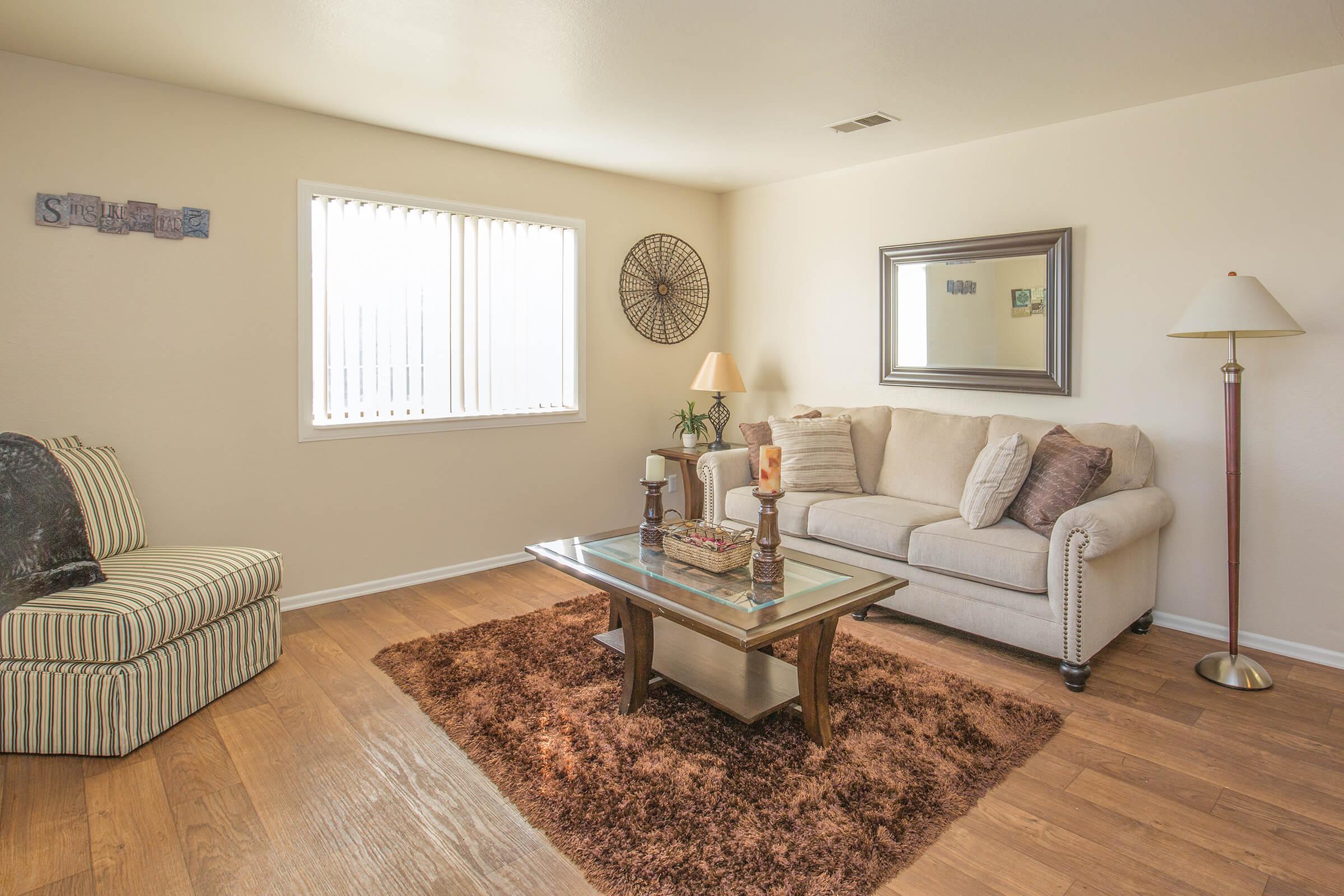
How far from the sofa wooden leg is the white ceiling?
2331 mm

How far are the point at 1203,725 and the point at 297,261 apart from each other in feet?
14.0

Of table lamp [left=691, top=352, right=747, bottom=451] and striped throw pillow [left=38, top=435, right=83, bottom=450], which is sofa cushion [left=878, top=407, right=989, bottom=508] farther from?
striped throw pillow [left=38, top=435, right=83, bottom=450]

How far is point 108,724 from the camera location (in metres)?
2.35

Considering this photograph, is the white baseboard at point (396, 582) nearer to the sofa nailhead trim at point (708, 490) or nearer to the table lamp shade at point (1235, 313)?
the sofa nailhead trim at point (708, 490)

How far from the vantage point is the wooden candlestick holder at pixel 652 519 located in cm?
296

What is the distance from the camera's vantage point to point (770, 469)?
249cm

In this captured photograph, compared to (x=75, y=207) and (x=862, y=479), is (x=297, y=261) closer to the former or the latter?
(x=75, y=207)

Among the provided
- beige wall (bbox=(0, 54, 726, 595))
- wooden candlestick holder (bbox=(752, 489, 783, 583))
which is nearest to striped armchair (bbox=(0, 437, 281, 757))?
beige wall (bbox=(0, 54, 726, 595))

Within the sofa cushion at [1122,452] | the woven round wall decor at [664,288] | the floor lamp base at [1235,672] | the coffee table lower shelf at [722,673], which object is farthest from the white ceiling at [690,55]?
the floor lamp base at [1235,672]

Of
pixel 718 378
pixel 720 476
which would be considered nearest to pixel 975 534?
pixel 720 476

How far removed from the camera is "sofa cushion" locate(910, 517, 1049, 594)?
9.86 ft

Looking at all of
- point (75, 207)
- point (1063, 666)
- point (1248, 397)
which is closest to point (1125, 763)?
point (1063, 666)

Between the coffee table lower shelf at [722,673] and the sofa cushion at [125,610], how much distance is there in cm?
142

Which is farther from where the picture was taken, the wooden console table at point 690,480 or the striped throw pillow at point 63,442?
the wooden console table at point 690,480
